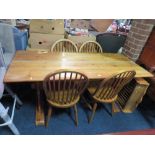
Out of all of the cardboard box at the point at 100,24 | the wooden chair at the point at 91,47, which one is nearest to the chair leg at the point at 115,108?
the wooden chair at the point at 91,47

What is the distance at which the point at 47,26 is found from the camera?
8.04 feet

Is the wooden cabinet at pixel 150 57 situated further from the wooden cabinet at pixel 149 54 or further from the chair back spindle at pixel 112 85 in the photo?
the chair back spindle at pixel 112 85

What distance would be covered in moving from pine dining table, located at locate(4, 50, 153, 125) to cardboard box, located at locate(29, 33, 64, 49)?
20.4 inches

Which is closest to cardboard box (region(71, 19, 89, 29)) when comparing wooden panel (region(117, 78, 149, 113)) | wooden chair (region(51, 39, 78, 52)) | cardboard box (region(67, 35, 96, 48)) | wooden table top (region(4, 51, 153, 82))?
cardboard box (region(67, 35, 96, 48))

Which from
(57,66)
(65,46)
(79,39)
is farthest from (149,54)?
(57,66)

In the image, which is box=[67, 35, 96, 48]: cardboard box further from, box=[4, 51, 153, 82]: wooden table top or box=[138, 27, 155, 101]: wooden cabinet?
box=[138, 27, 155, 101]: wooden cabinet

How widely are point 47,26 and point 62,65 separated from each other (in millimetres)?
999

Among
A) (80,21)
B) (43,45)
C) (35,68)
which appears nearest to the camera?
(35,68)

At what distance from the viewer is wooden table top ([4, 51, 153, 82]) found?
1499mm
